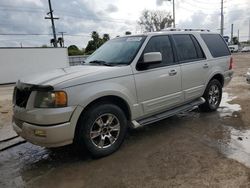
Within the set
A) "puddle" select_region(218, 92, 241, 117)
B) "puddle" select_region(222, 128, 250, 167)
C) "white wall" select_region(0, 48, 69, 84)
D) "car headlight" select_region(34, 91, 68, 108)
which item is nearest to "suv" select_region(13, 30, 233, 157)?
"car headlight" select_region(34, 91, 68, 108)

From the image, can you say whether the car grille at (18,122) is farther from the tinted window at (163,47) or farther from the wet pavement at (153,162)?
the tinted window at (163,47)

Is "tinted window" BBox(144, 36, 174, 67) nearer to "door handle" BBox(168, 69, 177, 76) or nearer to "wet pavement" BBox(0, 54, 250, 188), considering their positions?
"door handle" BBox(168, 69, 177, 76)

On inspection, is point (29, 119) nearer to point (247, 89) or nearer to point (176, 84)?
point (176, 84)

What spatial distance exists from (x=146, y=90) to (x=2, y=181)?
260 centimetres

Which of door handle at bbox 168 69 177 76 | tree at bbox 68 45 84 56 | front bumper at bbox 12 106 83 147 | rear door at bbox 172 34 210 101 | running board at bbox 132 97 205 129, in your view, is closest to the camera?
front bumper at bbox 12 106 83 147

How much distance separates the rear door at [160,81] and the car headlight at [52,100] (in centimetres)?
136

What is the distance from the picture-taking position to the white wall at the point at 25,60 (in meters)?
25.2

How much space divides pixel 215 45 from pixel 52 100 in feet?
14.4

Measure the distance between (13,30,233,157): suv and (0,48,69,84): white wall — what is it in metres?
22.1

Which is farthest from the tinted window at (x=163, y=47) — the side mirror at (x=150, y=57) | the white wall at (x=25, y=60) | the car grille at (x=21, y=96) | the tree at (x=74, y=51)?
the tree at (x=74, y=51)

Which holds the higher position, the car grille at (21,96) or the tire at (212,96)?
the car grille at (21,96)

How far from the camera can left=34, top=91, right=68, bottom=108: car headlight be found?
3604 mm

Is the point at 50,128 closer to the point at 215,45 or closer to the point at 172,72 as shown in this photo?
the point at 172,72

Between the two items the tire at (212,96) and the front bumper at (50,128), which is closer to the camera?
the front bumper at (50,128)
